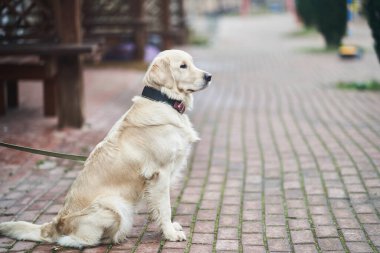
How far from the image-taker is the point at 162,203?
154 inches

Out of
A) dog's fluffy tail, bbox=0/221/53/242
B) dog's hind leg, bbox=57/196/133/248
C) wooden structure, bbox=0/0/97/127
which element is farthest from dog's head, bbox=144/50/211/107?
wooden structure, bbox=0/0/97/127

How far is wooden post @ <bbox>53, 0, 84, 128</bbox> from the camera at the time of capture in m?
7.35

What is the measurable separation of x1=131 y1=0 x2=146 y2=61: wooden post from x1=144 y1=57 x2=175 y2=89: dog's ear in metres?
10.0

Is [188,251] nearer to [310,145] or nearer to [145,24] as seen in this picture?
[310,145]

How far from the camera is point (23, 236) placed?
3.95 m

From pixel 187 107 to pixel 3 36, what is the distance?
4.24 m

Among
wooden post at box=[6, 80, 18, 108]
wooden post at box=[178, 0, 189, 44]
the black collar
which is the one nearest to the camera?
the black collar

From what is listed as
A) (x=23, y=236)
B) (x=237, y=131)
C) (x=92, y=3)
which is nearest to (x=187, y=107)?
(x=23, y=236)

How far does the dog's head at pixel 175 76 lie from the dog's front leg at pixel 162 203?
1.92 feet

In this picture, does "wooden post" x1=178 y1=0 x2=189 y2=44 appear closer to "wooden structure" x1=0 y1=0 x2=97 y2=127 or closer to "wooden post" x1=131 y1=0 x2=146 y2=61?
"wooden post" x1=131 y1=0 x2=146 y2=61

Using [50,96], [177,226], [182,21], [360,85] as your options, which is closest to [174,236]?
[177,226]

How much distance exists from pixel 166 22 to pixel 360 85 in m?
→ 6.72

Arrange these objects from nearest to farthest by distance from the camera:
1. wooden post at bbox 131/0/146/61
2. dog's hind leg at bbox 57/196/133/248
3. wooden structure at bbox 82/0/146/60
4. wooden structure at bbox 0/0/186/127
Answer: dog's hind leg at bbox 57/196/133/248 → wooden structure at bbox 0/0/186/127 → wooden structure at bbox 82/0/146/60 → wooden post at bbox 131/0/146/61

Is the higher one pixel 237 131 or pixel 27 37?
pixel 27 37
